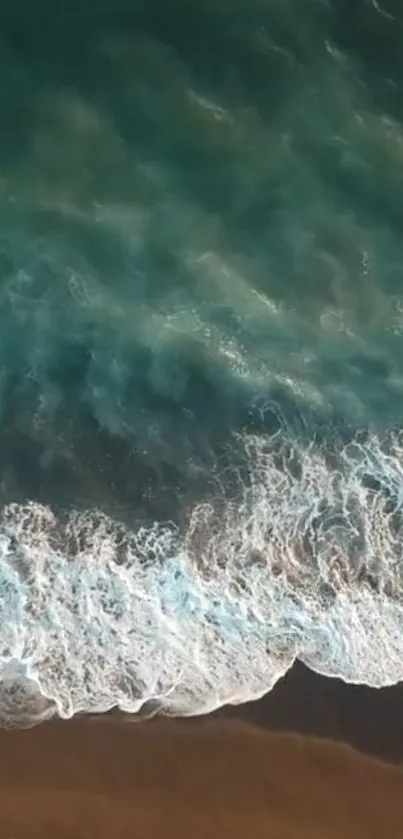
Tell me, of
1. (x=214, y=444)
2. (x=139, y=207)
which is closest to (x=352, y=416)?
(x=214, y=444)

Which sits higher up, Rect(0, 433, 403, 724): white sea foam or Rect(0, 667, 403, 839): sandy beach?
Rect(0, 433, 403, 724): white sea foam

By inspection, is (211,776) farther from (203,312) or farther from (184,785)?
(203,312)

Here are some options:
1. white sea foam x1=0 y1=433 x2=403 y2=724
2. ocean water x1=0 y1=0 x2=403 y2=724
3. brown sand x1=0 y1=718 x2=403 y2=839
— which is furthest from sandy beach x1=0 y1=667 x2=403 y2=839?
ocean water x1=0 y1=0 x2=403 y2=724

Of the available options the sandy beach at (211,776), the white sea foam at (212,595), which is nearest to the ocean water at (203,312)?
the white sea foam at (212,595)

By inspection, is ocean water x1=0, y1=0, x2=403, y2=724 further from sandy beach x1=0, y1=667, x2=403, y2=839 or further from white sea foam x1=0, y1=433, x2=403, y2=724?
sandy beach x1=0, y1=667, x2=403, y2=839

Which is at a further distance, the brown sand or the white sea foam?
the white sea foam

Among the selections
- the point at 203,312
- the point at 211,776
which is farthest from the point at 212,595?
the point at 203,312
